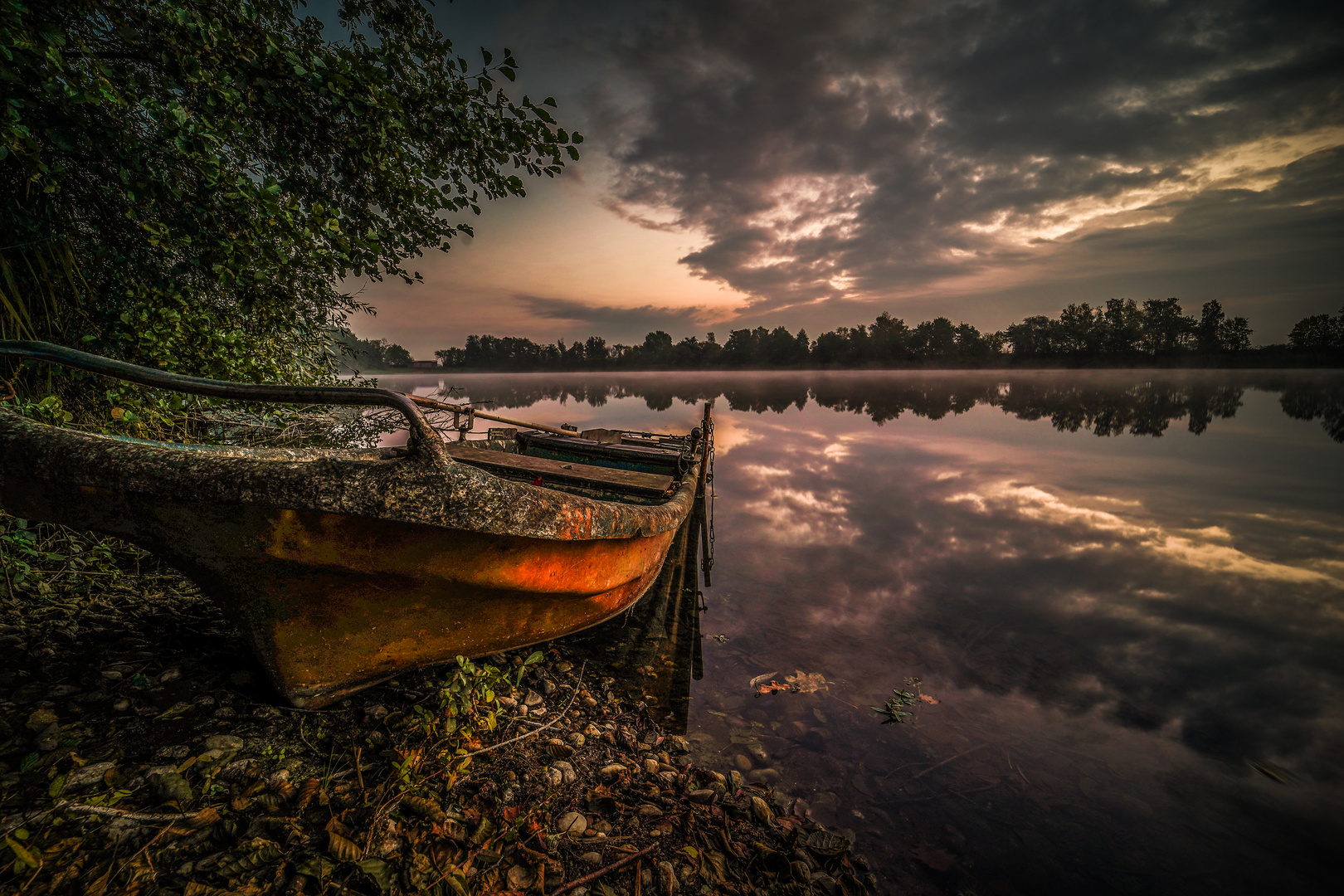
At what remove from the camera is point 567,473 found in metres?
5.16

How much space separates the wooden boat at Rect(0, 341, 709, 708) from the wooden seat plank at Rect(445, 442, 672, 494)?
2.24 m

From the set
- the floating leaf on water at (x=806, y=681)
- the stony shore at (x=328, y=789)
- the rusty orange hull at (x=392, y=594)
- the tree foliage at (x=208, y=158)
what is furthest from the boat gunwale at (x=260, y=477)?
the floating leaf on water at (x=806, y=681)

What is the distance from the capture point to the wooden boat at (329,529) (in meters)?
1.63

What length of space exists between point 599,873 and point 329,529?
190 cm

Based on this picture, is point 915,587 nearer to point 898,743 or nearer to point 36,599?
point 898,743

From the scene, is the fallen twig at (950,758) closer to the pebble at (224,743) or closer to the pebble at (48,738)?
the pebble at (224,743)

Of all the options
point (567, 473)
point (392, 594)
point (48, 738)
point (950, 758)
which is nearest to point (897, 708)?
point (950, 758)

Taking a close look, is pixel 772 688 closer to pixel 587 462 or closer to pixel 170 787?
pixel 170 787

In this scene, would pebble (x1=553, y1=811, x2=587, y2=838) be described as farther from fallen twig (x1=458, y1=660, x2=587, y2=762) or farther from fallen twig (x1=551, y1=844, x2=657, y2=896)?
fallen twig (x1=458, y1=660, x2=587, y2=762)

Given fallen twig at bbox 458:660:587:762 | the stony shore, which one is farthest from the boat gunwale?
fallen twig at bbox 458:660:587:762

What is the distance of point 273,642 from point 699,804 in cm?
241

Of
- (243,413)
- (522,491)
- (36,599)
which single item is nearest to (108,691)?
(36,599)

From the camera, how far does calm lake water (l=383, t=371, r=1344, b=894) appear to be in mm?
2979

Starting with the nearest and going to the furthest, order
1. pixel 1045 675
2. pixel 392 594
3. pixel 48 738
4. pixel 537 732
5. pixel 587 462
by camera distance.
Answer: pixel 48 738 → pixel 392 594 → pixel 537 732 → pixel 1045 675 → pixel 587 462
